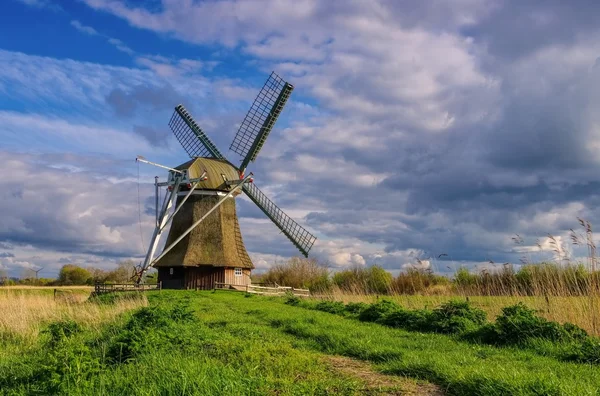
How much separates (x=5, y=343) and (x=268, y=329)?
6.40 m

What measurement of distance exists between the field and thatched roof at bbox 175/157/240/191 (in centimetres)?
2156

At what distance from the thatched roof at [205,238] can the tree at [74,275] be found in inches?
1742

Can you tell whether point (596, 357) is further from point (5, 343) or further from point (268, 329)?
point (5, 343)

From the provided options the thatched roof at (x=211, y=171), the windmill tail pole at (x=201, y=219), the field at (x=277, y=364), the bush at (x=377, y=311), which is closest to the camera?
the field at (x=277, y=364)

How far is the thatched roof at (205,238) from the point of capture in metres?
33.3

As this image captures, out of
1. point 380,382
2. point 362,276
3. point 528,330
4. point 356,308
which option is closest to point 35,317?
point 356,308

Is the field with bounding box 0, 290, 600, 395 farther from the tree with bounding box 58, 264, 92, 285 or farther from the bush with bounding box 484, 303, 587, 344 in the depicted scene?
the tree with bounding box 58, 264, 92, 285

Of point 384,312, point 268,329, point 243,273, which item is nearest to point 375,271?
point 243,273

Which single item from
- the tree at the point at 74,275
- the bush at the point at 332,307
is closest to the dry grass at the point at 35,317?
the bush at the point at 332,307

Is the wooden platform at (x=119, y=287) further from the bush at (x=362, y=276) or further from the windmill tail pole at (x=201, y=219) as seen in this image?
the bush at (x=362, y=276)

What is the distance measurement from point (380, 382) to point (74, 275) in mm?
73648

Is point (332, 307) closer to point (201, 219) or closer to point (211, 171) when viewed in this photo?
point (201, 219)

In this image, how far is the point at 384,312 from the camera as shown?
14.8m

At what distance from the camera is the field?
6.29 metres
